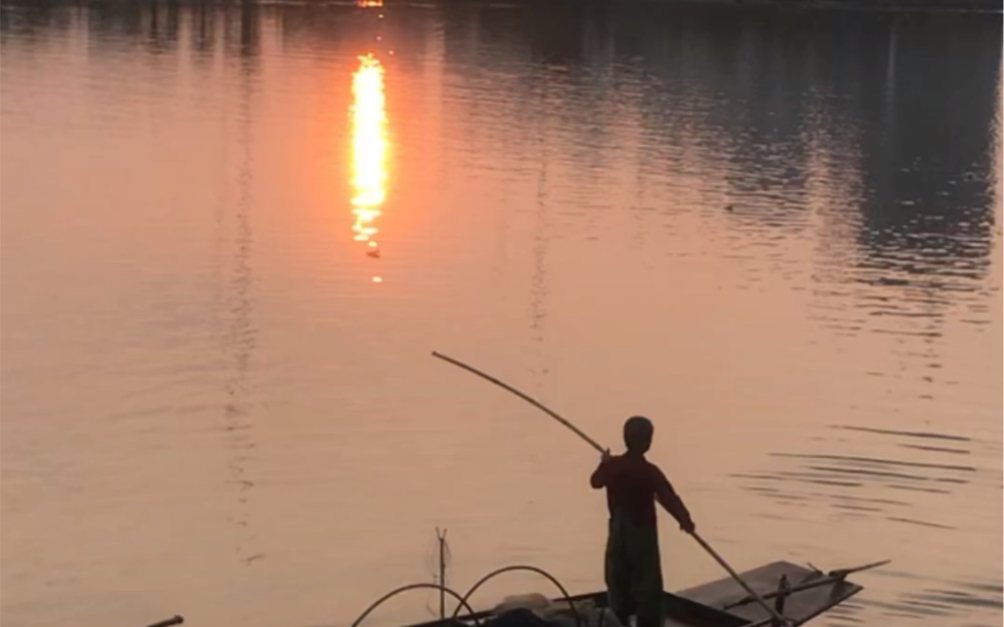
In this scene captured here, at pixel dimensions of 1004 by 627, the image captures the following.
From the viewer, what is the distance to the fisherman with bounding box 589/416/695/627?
995 cm

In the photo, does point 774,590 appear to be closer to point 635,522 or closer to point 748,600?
point 748,600

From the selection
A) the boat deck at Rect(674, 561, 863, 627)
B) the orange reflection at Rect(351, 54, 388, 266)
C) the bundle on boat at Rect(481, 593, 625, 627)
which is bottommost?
the orange reflection at Rect(351, 54, 388, 266)

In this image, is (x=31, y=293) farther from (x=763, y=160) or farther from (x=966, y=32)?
(x=966, y=32)

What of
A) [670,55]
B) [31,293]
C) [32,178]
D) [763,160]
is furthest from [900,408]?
[670,55]

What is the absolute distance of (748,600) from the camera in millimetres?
→ 11258

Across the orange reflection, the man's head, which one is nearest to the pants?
the man's head

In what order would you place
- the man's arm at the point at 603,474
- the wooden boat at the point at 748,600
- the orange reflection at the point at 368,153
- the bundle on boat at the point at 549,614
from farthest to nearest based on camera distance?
1. the orange reflection at the point at 368,153
2. the wooden boat at the point at 748,600
3. the man's arm at the point at 603,474
4. the bundle on boat at the point at 549,614

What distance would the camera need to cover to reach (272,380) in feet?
58.3

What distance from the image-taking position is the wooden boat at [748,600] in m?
10.6

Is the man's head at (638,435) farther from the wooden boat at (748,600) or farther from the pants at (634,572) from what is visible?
the wooden boat at (748,600)

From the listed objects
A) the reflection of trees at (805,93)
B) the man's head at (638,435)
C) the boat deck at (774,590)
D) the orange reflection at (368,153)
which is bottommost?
the reflection of trees at (805,93)

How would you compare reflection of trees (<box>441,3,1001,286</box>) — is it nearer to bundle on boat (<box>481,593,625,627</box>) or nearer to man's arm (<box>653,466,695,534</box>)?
→ bundle on boat (<box>481,593,625,627</box>)

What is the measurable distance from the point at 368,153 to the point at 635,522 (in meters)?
24.3

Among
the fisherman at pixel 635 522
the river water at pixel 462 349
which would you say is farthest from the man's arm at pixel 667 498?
the river water at pixel 462 349
